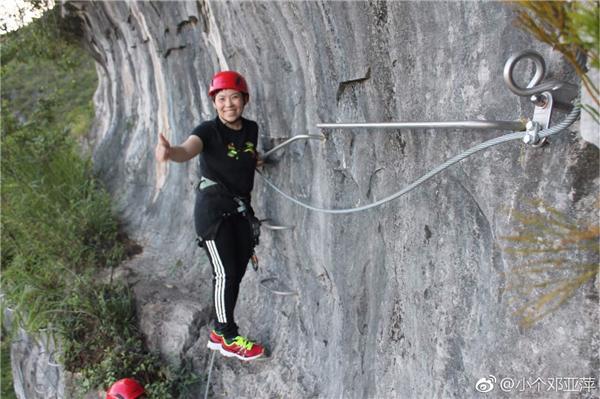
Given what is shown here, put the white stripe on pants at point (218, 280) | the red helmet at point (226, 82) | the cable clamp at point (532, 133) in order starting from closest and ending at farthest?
the cable clamp at point (532, 133) → the red helmet at point (226, 82) → the white stripe on pants at point (218, 280)

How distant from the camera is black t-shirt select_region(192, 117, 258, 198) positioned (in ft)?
11.0

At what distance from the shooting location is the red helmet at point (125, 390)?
3.91m

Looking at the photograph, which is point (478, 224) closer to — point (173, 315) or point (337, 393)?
point (337, 393)

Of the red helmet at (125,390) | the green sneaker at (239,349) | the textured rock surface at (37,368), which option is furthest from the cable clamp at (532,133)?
the textured rock surface at (37,368)

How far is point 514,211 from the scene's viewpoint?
5.97 ft

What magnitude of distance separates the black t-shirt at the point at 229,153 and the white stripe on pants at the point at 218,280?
43 cm

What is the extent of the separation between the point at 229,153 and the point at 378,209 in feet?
3.88

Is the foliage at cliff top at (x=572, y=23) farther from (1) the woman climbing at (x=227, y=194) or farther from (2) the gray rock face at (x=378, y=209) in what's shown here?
(1) the woman climbing at (x=227, y=194)

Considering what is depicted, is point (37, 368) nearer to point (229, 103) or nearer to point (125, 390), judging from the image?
point (125, 390)

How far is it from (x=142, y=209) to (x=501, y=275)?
5.47m

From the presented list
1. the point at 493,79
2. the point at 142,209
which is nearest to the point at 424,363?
the point at 493,79

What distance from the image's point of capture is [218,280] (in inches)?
140

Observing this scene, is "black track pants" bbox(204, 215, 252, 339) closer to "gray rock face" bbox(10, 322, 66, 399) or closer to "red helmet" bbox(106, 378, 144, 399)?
"red helmet" bbox(106, 378, 144, 399)

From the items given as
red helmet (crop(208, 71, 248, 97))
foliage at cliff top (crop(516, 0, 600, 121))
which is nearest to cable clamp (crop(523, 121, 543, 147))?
foliage at cliff top (crop(516, 0, 600, 121))
